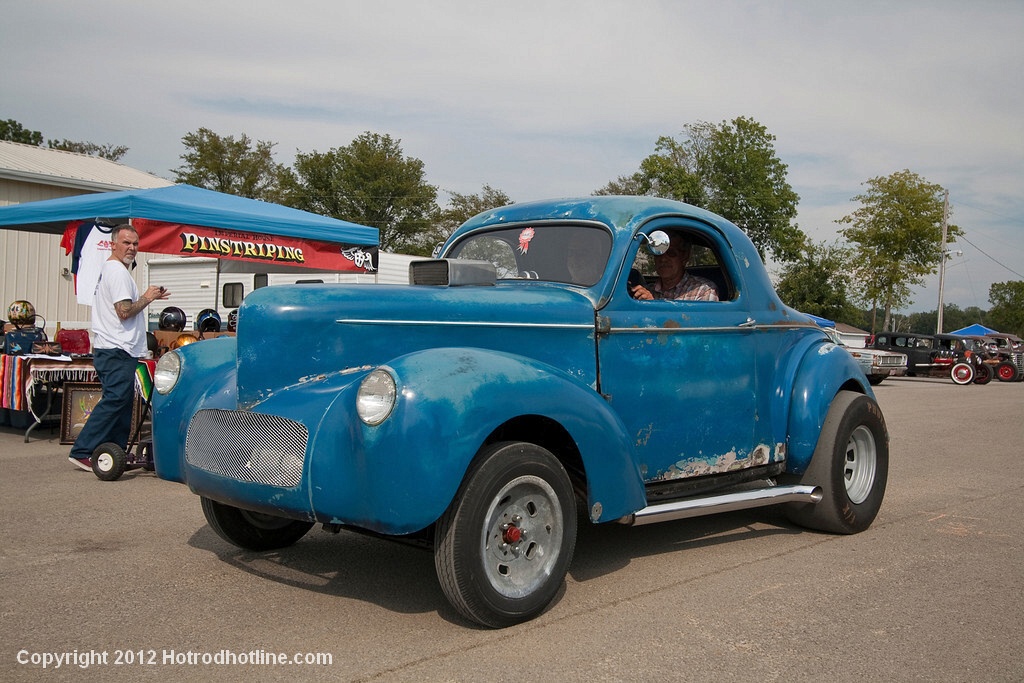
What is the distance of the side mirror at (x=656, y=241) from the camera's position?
183 inches

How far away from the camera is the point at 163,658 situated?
10.5 ft

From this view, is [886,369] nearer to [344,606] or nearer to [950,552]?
[950,552]

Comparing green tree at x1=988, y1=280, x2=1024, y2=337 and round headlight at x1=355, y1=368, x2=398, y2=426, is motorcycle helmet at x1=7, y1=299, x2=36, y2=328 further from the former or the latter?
green tree at x1=988, y1=280, x2=1024, y2=337

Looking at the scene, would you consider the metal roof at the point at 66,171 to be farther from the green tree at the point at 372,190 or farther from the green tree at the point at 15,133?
the green tree at the point at 15,133

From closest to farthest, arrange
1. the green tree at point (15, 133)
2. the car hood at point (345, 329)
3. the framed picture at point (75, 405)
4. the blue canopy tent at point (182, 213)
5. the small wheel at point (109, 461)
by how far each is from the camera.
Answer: the car hood at point (345, 329) < the small wheel at point (109, 461) < the framed picture at point (75, 405) < the blue canopy tent at point (182, 213) < the green tree at point (15, 133)

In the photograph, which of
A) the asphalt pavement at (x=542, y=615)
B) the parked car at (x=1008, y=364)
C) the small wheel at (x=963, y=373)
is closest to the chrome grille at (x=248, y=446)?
the asphalt pavement at (x=542, y=615)

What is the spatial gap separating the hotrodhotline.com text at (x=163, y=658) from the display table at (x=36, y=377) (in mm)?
6038

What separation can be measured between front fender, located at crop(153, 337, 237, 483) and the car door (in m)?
1.87

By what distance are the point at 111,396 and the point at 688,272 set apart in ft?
15.0

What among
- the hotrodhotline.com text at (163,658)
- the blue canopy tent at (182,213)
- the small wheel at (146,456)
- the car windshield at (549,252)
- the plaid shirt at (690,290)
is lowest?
the hotrodhotline.com text at (163,658)

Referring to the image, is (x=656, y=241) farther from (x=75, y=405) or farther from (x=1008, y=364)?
(x=1008, y=364)

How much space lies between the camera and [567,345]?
4156mm

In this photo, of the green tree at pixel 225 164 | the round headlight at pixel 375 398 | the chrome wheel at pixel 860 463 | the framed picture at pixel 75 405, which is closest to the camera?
the round headlight at pixel 375 398

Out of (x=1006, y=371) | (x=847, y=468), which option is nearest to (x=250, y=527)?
(x=847, y=468)
